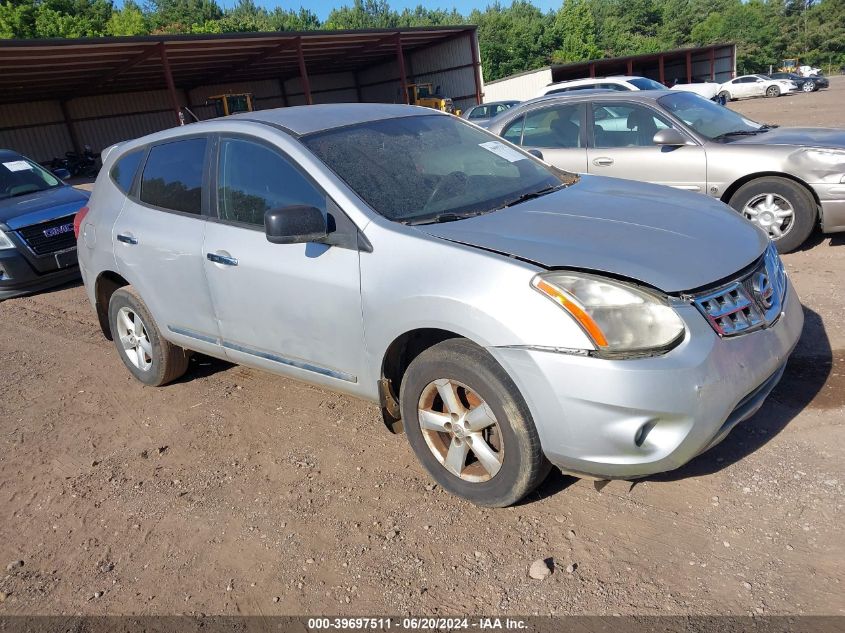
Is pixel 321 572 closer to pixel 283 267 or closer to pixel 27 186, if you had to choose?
pixel 283 267

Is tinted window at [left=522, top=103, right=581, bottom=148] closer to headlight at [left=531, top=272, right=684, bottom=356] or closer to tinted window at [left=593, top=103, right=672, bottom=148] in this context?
tinted window at [left=593, top=103, right=672, bottom=148]

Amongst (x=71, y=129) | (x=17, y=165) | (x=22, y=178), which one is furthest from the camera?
(x=71, y=129)

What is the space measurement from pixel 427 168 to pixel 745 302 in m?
1.70

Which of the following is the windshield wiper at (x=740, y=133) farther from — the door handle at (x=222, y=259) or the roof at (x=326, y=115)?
the door handle at (x=222, y=259)

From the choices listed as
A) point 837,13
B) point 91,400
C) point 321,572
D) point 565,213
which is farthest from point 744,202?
point 837,13

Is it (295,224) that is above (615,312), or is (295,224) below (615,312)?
above

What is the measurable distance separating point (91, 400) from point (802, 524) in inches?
174

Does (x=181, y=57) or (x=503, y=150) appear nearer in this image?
(x=503, y=150)

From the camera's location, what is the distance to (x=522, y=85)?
137ft

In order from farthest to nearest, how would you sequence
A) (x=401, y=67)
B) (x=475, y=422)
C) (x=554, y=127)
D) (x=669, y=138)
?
(x=401, y=67)
(x=554, y=127)
(x=669, y=138)
(x=475, y=422)

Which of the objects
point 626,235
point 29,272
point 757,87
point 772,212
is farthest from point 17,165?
point 757,87

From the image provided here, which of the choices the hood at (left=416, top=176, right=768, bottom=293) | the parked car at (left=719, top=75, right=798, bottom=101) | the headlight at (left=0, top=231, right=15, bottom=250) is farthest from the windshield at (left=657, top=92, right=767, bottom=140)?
the parked car at (left=719, top=75, right=798, bottom=101)

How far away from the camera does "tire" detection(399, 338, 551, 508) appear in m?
2.71

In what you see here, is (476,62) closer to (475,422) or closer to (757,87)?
(757,87)
